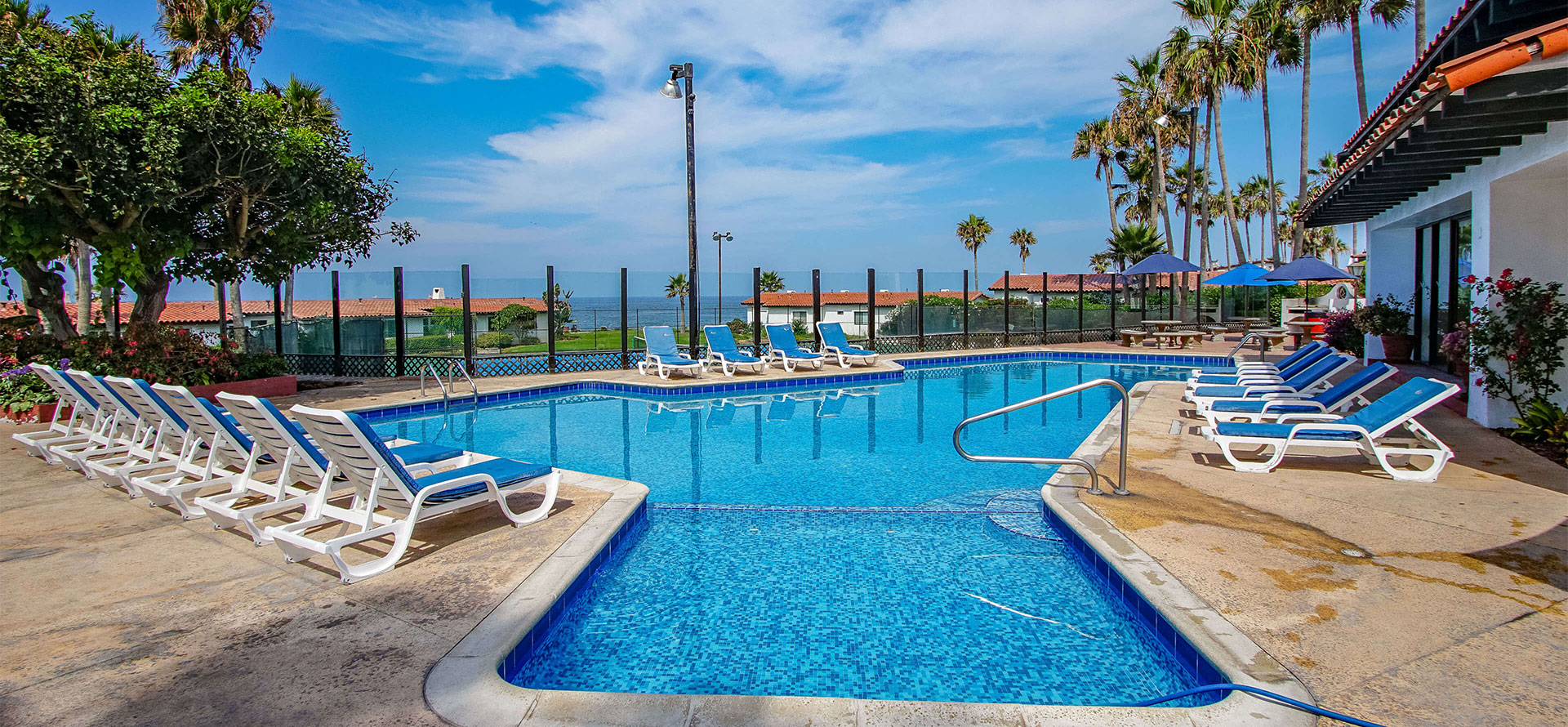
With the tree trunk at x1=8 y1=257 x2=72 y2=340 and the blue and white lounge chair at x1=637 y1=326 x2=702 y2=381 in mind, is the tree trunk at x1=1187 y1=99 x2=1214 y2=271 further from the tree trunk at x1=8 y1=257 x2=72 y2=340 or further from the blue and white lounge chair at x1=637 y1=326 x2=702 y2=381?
the tree trunk at x1=8 y1=257 x2=72 y2=340

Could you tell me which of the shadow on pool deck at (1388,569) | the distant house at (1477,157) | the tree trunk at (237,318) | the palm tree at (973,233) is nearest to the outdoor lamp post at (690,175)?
the tree trunk at (237,318)

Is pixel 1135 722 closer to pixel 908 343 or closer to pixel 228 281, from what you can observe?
pixel 228 281

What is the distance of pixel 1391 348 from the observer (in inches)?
448

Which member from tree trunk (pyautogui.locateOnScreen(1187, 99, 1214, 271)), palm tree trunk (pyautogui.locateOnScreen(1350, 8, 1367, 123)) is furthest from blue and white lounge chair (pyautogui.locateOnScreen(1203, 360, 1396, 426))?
tree trunk (pyautogui.locateOnScreen(1187, 99, 1214, 271))

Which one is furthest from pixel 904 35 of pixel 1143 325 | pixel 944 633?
pixel 944 633

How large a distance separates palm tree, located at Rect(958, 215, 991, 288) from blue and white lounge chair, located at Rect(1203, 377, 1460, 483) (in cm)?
5917

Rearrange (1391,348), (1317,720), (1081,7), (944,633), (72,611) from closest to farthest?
(1317,720) → (72,611) → (944,633) → (1391,348) → (1081,7)

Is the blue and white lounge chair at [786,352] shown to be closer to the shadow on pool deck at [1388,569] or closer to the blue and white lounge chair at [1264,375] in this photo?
the blue and white lounge chair at [1264,375]

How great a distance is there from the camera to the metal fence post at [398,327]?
43.6 ft

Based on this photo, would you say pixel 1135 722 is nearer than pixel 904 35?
Yes

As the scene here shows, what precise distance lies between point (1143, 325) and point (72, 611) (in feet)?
64.9

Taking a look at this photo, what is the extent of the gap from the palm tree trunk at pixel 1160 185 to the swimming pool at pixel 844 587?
2583 centimetres

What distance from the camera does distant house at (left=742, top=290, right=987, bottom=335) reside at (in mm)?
18812

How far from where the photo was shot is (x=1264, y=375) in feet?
28.4
